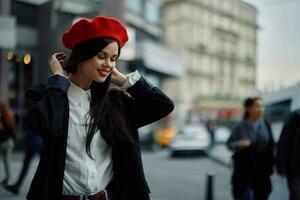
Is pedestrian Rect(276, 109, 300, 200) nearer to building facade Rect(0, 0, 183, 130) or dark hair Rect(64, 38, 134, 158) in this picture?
building facade Rect(0, 0, 183, 130)

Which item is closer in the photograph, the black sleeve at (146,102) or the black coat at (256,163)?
the black sleeve at (146,102)

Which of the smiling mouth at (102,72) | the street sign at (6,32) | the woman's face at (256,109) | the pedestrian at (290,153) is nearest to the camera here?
the smiling mouth at (102,72)

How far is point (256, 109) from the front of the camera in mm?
5172

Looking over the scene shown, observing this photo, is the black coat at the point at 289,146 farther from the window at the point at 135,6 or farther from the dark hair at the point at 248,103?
the window at the point at 135,6

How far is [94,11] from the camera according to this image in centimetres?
1071

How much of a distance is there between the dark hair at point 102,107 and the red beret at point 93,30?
20 millimetres

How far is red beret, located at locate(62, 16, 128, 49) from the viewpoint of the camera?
188cm

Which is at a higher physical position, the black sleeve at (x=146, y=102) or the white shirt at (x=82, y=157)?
the black sleeve at (x=146, y=102)

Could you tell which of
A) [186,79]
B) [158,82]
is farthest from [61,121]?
[186,79]

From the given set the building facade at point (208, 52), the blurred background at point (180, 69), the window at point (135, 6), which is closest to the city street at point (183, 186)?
the blurred background at point (180, 69)

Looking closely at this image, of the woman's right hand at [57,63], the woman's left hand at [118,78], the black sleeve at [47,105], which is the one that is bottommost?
the black sleeve at [47,105]

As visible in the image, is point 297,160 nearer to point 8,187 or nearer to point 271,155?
point 271,155

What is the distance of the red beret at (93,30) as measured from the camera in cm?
188

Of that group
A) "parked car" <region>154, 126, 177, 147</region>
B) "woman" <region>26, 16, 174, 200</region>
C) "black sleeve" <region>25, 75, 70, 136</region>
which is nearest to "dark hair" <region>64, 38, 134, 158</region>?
"woman" <region>26, 16, 174, 200</region>
